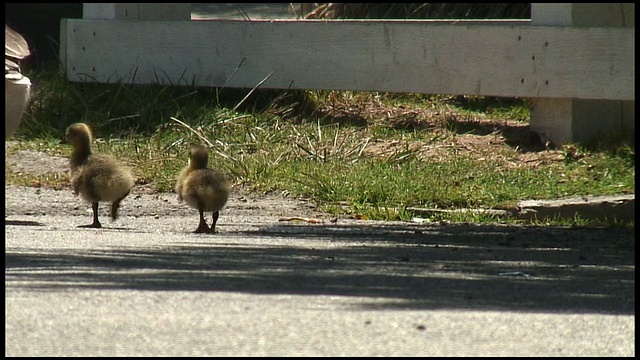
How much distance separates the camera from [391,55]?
15.2 m

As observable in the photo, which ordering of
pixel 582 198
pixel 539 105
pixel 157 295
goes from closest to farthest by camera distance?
1. pixel 157 295
2. pixel 582 198
3. pixel 539 105

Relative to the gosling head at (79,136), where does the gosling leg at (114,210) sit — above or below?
below

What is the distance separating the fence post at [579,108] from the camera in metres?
14.0

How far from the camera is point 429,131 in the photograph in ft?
49.4

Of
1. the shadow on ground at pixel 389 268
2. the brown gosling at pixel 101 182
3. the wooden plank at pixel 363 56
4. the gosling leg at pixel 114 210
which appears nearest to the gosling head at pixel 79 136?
the brown gosling at pixel 101 182

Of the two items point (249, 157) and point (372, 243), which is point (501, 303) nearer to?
point (372, 243)

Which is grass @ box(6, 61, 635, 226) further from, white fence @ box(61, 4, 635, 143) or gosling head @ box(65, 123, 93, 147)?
gosling head @ box(65, 123, 93, 147)

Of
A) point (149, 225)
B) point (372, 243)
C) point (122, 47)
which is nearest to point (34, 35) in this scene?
point (122, 47)

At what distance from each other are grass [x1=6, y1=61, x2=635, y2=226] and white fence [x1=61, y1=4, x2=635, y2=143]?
35cm

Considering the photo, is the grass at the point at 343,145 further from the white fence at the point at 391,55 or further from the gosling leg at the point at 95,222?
the gosling leg at the point at 95,222

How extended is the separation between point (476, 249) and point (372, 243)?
27.3 inches

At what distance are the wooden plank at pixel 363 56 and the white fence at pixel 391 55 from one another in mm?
12

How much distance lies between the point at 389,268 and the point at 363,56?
26.8 feet

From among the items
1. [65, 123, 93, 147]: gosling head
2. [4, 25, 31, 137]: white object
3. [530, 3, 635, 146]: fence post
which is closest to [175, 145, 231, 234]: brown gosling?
[65, 123, 93, 147]: gosling head
